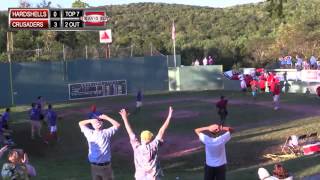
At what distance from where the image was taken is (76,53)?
44.8 m

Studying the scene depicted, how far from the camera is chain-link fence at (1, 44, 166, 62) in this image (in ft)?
138

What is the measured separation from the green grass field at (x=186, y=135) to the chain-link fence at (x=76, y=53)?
5272 millimetres

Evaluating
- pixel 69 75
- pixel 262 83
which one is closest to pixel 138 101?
pixel 262 83

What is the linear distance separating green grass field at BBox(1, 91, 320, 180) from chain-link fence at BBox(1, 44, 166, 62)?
5.27 metres

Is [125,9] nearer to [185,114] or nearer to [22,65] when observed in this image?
[22,65]

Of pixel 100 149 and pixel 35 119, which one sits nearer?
pixel 100 149

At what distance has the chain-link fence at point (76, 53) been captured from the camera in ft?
138

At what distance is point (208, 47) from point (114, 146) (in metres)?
48.4

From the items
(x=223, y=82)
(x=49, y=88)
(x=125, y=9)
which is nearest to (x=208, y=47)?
(x=223, y=82)

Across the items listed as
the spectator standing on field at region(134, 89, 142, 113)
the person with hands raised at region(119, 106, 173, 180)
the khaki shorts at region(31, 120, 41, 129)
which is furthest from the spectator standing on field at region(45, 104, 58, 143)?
the person with hands raised at region(119, 106, 173, 180)

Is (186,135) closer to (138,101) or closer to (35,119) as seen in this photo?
(35,119)

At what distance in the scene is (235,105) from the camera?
113 feet

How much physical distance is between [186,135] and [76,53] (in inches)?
841
